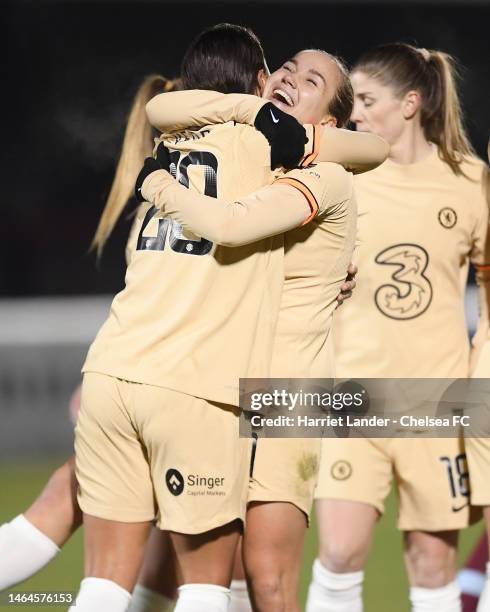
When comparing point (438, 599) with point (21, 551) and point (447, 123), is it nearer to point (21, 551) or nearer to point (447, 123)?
point (21, 551)

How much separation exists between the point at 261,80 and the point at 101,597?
124cm

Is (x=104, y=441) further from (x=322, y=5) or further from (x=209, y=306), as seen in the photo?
(x=322, y=5)

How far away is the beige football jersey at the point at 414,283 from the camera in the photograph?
3625mm

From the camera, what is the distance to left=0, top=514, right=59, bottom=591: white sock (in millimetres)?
3084

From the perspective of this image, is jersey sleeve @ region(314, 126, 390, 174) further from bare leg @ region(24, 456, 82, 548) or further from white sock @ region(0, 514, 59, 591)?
white sock @ region(0, 514, 59, 591)

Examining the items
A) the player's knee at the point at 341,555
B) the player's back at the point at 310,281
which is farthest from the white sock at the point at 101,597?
the player's knee at the point at 341,555

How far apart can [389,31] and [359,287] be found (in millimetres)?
7001

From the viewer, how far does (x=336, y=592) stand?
3.60 m

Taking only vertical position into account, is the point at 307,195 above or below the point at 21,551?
above

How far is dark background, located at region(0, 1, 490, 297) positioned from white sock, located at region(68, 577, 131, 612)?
6.57 m

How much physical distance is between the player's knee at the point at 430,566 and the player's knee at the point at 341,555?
6.1 inches

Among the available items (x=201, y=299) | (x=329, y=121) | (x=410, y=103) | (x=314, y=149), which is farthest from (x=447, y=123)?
(x=201, y=299)

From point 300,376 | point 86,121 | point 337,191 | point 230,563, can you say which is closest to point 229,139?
point 337,191

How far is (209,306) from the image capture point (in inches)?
104
